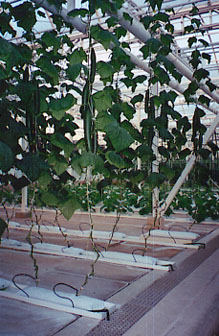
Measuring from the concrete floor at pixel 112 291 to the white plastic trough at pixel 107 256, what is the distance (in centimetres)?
7

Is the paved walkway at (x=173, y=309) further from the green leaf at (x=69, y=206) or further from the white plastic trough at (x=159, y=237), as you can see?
the white plastic trough at (x=159, y=237)

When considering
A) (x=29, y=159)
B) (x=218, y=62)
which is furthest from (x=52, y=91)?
(x=218, y=62)

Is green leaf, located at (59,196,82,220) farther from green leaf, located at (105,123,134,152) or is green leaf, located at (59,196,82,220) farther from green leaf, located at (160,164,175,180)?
green leaf, located at (160,164,175,180)

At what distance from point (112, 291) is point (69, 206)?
3.82 ft

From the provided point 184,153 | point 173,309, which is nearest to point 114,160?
point 173,309

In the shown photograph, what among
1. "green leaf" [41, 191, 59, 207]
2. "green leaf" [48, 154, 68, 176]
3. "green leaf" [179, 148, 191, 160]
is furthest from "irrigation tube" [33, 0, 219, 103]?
"green leaf" [41, 191, 59, 207]

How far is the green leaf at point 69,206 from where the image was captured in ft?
6.22

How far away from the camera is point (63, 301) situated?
2.38m

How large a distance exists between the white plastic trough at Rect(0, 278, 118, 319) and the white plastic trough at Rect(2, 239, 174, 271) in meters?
1.02

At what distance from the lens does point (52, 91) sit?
236 cm

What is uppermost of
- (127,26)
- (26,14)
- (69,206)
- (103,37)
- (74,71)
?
(127,26)

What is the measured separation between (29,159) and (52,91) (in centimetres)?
76

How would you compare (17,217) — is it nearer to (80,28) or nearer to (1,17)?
(80,28)

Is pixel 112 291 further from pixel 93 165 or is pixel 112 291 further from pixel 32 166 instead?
pixel 32 166
